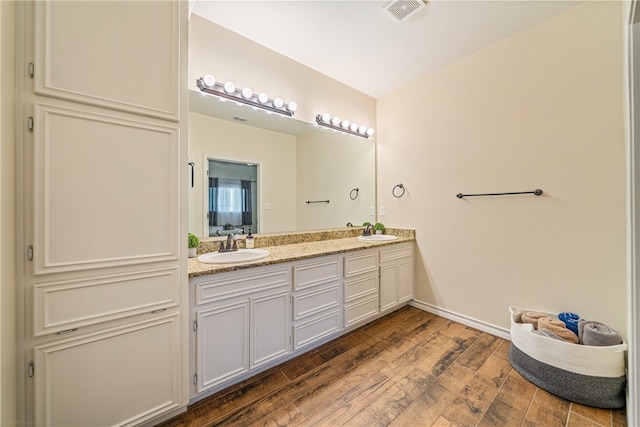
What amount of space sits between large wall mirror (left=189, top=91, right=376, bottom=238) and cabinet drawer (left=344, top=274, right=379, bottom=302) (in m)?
0.75

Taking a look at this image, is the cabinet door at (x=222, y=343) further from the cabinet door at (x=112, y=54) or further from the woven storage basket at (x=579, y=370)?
the woven storage basket at (x=579, y=370)

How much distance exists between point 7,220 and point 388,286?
251 cm

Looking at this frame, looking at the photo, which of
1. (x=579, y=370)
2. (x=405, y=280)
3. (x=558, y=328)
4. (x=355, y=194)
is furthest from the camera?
(x=355, y=194)

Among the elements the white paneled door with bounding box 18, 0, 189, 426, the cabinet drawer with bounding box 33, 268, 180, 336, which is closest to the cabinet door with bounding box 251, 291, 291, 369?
the white paneled door with bounding box 18, 0, 189, 426

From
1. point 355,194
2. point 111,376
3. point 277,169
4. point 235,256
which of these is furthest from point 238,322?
point 355,194

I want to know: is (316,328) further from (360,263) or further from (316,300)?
(360,263)

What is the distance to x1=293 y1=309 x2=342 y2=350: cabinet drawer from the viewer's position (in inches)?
69.4

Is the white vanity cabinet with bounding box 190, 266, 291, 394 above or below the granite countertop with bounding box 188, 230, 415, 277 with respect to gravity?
below

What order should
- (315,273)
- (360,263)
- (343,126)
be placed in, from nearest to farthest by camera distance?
(315,273), (360,263), (343,126)

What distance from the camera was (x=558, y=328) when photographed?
1573mm

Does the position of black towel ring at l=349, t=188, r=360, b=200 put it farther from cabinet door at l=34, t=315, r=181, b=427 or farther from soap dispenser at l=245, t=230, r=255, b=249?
cabinet door at l=34, t=315, r=181, b=427

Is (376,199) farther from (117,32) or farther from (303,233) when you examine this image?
(117,32)

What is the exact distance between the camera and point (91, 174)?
3.51 ft

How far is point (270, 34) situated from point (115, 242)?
1922 mm
